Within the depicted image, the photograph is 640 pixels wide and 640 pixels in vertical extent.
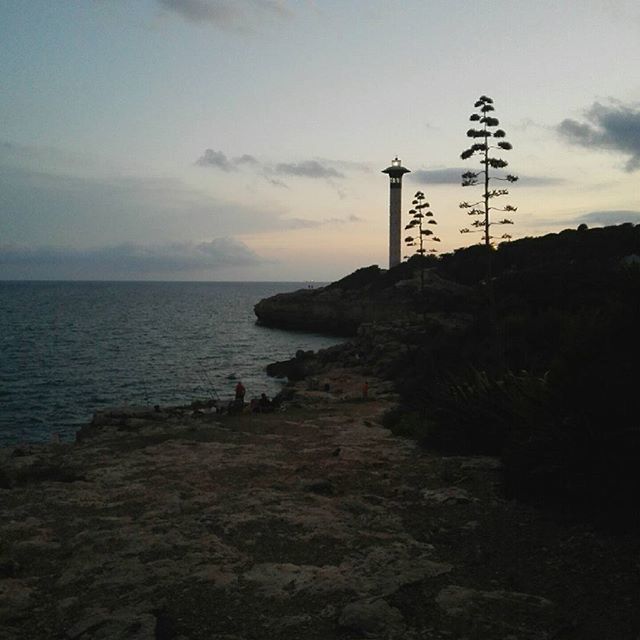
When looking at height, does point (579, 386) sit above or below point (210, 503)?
above

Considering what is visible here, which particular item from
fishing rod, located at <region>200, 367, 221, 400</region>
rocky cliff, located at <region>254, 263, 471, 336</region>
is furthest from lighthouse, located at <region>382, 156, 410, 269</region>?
fishing rod, located at <region>200, 367, 221, 400</region>

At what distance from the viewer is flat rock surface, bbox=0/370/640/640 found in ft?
19.0

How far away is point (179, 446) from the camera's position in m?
15.2

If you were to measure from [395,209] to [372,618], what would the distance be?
72497mm

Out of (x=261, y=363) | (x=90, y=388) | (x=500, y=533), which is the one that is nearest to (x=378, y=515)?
(x=500, y=533)

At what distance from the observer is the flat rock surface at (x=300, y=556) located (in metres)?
5.79

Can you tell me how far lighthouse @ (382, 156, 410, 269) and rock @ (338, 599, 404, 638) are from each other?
234 ft

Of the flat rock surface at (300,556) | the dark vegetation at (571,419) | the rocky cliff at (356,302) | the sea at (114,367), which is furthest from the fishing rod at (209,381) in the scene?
the flat rock surface at (300,556)

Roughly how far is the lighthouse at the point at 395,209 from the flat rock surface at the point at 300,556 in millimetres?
65055

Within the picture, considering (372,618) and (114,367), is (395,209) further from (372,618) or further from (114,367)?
(372,618)

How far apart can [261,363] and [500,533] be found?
3985 centimetres

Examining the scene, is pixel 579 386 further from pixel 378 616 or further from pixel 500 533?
pixel 378 616

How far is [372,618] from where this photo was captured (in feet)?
18.8

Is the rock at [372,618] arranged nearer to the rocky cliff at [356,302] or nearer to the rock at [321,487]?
the rock at [321,487]
